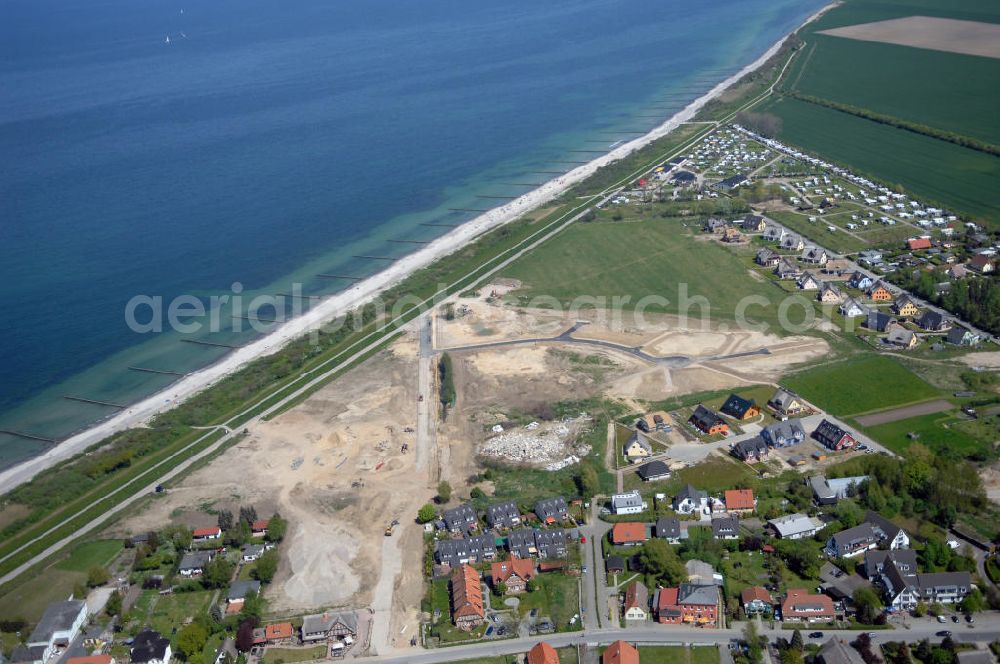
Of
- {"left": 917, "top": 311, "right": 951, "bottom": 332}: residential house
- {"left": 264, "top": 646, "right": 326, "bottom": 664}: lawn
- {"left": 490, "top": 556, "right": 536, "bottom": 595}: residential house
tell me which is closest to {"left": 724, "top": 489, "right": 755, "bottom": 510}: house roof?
{"left": 490, "top": 556, "right": 536, "bottom": 595}: residential house

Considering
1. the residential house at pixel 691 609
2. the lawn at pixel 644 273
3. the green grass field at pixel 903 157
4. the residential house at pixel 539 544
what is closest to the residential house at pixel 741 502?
the residential house at pixel 691 609

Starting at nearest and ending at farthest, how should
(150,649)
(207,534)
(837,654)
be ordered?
(837,654) → (150,649) → (207,534)

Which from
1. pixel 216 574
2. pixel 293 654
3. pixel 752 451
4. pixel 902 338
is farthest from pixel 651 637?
pixel 902 338

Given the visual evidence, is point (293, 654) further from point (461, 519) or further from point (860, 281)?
point (860, 281)

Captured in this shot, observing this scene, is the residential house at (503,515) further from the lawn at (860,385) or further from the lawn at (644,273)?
the lawn at (644,273)

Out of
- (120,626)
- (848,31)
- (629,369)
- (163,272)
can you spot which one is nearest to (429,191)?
(163,272)

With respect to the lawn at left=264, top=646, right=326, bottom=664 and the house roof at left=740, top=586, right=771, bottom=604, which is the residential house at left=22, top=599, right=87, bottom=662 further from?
the house roof at left=740, top=586, right=771, bottom=604
